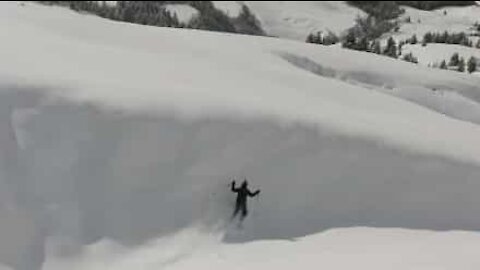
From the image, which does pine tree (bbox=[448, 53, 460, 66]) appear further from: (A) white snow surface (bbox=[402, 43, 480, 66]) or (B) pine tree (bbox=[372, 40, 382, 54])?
(B) pine tree (bbox=[372, 40, 382, 54])

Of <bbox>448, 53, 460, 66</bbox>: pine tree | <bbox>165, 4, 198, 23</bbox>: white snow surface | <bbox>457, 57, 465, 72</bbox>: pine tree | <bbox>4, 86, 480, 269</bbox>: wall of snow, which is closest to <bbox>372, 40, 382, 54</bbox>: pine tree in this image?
<bbox>448, 53, 460, 66</bbox>: pine tree

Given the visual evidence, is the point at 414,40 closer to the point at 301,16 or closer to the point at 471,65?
the point at 471,65

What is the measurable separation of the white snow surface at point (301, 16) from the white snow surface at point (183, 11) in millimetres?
5412

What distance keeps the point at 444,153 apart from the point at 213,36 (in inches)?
449

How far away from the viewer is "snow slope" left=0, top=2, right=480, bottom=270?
19750mm

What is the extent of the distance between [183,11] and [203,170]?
46.4 metres

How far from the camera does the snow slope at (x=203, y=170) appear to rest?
64.8 feet

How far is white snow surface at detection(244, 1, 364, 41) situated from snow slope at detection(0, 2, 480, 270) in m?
36.5

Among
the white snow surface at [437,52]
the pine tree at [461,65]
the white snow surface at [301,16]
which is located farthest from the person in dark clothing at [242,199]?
the white snow surface at [301,16]

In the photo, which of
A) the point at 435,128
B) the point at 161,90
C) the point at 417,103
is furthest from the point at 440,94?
the point at 161,90

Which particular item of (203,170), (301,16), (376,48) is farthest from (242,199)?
(301,16)

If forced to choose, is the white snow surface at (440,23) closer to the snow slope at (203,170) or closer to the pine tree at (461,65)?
the pine tree at (461,65)

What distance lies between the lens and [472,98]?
1107 inches

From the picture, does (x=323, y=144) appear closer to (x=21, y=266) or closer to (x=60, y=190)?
(x=60, y=190)
